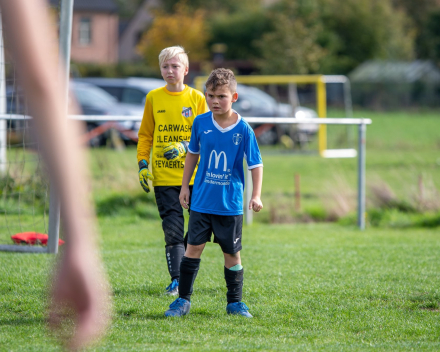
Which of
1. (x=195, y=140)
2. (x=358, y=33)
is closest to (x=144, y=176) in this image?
(x=195, y=140)

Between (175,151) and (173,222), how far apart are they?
1.74ft

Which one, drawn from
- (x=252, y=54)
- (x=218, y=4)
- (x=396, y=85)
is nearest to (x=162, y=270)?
(x=396, y=85)

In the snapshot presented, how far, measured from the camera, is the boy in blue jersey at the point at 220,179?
154 inches

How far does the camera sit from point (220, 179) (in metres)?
3.95

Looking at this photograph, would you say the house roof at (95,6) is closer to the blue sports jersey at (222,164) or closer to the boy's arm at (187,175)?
the boy's arm at (187,175)

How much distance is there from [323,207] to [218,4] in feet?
190

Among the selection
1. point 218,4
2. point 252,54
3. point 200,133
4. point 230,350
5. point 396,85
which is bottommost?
point 230,350

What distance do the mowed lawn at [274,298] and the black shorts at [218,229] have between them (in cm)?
48

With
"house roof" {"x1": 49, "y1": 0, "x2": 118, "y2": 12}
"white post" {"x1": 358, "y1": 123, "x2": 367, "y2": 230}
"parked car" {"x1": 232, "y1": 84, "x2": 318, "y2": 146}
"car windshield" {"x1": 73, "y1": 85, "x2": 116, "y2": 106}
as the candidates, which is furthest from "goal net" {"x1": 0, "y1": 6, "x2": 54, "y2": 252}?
"house roof" {"x1": 49, "y1": 0, "x2": 118, "y2": 12}

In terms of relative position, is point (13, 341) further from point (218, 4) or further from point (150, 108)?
point (218, 4)

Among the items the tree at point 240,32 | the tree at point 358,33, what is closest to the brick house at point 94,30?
the tree at point 240,32

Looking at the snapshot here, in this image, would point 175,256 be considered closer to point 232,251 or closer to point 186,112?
point 232,251

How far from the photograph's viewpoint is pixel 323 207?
9695 millimetres

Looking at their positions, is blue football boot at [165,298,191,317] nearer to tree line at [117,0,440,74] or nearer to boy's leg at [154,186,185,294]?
boy's leg at [154,186,185,294]
